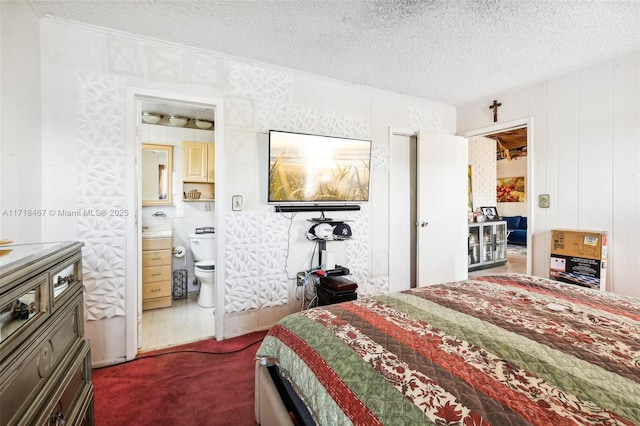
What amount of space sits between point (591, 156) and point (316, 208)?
8.48 feet

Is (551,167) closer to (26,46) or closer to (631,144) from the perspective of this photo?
(631,144)

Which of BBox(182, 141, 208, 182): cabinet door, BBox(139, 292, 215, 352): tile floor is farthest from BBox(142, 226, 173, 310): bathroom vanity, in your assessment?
BBox(182, 141, 208, 182): cabinet door

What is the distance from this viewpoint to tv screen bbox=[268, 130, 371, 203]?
2.64 metres

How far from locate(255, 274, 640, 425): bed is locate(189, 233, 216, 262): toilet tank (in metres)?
2.38

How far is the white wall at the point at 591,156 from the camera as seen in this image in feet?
7.93

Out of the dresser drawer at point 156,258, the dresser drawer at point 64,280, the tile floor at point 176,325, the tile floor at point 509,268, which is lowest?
the tile floor at point 176,325

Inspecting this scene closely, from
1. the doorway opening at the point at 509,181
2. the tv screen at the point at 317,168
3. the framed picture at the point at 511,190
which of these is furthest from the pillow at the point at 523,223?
the tv screen at the point at 317,168

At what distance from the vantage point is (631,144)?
2.40 meters

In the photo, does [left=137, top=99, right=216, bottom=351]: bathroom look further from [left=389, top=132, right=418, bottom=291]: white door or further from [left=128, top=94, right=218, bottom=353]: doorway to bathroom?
[left=389, top=132, right=418, bottom=291]: white door

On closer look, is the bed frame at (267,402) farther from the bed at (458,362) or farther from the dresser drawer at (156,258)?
the dresser drawer at (156,258)

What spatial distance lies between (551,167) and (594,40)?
1.12 metres

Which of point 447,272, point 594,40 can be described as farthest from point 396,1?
point 447,272

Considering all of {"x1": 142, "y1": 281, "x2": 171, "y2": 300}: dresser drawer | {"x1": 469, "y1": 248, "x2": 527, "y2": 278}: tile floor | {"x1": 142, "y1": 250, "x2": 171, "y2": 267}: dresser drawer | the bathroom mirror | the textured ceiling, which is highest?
the textured ceiling

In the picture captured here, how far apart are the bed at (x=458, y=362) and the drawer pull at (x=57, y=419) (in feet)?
2.47
